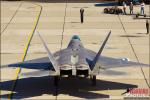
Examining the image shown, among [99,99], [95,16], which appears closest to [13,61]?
[99,99]

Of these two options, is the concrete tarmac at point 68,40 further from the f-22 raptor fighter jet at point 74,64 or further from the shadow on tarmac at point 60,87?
the f-22 raptor fighter jet at point 74,64

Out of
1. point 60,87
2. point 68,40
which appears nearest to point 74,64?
point 60,87

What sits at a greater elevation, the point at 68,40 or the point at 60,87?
the point at 68,40

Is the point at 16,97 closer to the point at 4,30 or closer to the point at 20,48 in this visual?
the point at 20,48

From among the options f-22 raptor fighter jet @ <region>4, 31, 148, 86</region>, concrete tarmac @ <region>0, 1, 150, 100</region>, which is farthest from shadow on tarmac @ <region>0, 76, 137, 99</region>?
f-22 raptor fighter jet @ <region>4, 31, 148, 86</region>

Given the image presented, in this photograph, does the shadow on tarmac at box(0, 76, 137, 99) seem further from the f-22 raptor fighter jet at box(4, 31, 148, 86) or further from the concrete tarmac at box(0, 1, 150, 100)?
the f-22 raptor fighter jet at box(4, 31, 148, 86)

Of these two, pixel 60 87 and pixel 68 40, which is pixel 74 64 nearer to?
pixel 60 87

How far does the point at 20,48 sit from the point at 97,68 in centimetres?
1267

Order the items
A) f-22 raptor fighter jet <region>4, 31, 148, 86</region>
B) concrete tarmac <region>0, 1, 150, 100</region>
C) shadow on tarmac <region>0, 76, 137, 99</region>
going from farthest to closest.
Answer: concrete tarmac <region>0, 1, 150, 100</region> → shadow on tarmac <region>0, 76, 137, 99</region> → f-22 raptor fighter jet <region>4, 31, 148, 86</region>

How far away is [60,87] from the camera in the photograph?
2606 cm

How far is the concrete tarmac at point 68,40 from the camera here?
84.1ft

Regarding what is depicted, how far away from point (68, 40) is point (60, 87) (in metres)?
12.8

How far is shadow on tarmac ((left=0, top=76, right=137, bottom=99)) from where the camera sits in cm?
2503

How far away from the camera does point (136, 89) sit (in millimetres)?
25656
